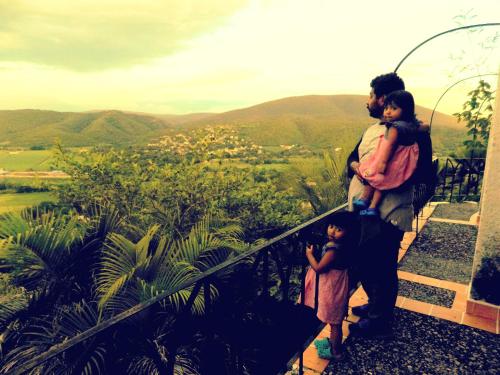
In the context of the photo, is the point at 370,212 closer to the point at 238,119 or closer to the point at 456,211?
the point at 456,211

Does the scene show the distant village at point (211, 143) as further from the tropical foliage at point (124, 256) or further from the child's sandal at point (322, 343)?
the child's sandal at point (322, 343)

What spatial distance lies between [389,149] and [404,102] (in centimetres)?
32

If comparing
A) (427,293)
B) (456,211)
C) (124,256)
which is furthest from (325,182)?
(124,256)

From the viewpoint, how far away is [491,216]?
2699mm

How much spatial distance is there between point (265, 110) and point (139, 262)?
9263 centimetres

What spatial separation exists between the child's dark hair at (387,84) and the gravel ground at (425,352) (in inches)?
75.5

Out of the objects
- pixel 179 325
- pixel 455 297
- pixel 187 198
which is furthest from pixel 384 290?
pixel 187 198

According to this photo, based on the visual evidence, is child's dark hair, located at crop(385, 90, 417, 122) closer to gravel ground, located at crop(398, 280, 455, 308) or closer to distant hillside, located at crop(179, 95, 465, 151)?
gravel ground, located at crop(398, 280, 455, 308)

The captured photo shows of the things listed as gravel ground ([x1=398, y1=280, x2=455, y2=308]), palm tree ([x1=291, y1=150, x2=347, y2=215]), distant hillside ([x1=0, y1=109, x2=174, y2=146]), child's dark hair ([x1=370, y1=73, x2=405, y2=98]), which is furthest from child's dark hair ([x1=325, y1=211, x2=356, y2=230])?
distant hillside ([x1=0, y1=109, x2=174, y2=146])

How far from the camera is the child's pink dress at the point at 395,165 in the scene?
7.08 ft

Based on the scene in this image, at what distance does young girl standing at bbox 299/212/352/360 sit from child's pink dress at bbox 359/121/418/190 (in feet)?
1.00

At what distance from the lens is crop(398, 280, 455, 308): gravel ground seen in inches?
130

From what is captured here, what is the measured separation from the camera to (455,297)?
11.1 feet

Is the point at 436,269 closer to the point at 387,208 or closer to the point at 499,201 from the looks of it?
the point at 499,201
